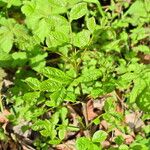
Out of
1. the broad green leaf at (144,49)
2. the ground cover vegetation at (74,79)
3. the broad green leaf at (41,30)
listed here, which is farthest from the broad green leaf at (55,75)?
the broad green leaf at (144,49)

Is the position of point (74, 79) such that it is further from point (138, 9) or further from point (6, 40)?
point (138, 9)

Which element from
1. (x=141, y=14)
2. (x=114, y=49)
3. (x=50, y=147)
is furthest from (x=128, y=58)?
(x=50, y=147)

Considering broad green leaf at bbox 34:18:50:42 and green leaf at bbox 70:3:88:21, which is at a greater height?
green leaf at bbox 70:3:88:21

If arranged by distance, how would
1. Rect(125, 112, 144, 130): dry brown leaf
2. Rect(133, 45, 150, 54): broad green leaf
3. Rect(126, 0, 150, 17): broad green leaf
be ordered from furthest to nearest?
1. Rect(126, 0, 150, 17): broad green leaf
2. Rect(133, 45, 150, 54): broad green leaf
3. Rect(125, 112, 144, 130): dry brown leaf

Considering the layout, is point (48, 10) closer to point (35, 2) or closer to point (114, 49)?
point (35, 2)

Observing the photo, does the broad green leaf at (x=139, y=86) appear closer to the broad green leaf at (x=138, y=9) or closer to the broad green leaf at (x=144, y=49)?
the broad green leaf at (x=144, y=49)

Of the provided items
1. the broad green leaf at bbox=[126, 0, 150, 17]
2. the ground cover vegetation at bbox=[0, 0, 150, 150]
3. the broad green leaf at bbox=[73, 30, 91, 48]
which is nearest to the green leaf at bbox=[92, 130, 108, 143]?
the ground cover vegetation at bbox=[0, 0, 150, 150]

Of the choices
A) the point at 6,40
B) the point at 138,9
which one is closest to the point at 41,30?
the point at 6,40

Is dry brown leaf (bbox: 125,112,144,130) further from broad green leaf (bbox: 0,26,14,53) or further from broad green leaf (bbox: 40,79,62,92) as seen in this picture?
broad green leaf (bbox: 40,79,62,92)
